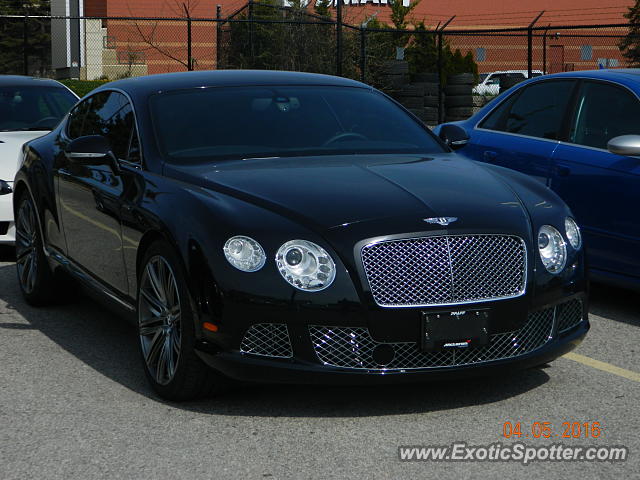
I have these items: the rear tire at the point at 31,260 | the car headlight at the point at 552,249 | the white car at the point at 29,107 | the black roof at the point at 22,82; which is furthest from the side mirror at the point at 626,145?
the black roof at the point at 22,82

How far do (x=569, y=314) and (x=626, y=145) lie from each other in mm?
1891

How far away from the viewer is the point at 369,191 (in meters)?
5.06

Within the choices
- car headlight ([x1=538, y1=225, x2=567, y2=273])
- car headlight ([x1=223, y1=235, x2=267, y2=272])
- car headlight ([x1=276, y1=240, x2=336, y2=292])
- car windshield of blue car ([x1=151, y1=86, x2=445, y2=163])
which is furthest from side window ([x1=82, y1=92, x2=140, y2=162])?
car headlight ([x1=538, y1=225, x2=567, y2=273])

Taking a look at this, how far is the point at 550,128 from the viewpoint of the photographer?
7637mm

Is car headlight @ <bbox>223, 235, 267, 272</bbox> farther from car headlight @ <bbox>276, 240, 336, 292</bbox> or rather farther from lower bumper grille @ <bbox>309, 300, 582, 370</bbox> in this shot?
lower bumper grille @ <bbox>309, 300, 582, 370</bbox>

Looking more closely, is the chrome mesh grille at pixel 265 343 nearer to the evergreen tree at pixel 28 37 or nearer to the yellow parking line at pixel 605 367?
the yellow parking line at pixel 605 367

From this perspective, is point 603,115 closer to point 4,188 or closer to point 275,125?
point 275,125

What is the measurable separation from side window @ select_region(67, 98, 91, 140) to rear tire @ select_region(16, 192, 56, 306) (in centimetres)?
60

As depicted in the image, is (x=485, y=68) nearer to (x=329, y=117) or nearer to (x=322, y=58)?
(x=322, y=58)

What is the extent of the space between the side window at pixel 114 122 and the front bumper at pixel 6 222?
7.53ft

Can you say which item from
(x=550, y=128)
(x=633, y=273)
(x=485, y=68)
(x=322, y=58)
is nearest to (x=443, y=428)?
(x=633, y=273)

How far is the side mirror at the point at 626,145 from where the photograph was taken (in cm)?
664

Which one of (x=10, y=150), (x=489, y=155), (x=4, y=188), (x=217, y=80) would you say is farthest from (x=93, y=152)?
→ (x=10, y=150)

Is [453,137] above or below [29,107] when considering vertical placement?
below
